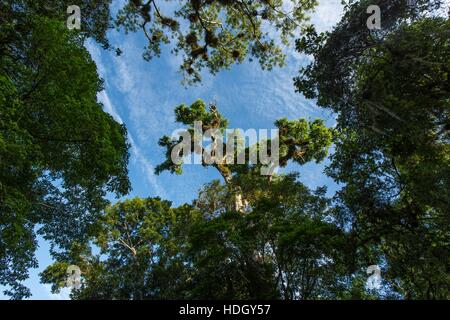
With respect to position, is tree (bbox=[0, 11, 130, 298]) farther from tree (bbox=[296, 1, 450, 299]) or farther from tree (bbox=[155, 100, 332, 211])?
tree (bbox=[155, 100, 332, 211])

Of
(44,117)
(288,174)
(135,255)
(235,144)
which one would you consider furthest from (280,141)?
(44,117)

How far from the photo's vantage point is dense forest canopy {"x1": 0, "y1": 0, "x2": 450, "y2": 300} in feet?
30.1

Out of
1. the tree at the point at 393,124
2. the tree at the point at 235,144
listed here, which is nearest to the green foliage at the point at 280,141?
the tree at the point at 235,144

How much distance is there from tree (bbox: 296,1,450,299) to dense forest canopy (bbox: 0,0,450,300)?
4cm

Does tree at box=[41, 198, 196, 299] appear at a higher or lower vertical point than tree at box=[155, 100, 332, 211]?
lower

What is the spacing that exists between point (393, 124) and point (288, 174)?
7071 mm

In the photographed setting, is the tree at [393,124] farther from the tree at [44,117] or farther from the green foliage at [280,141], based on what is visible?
the green foliage at [280,141]

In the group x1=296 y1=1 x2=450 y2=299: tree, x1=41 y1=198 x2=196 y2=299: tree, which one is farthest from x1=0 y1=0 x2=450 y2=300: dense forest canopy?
x1=41 y1=198 x2=196 y2=299: tree

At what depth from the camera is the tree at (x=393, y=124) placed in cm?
916

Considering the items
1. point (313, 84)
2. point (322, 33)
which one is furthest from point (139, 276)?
point (322, 33)

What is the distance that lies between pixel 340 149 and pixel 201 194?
41.1ft

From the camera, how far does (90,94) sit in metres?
10.1

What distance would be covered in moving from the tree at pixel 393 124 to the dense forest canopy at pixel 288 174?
40 mm
